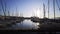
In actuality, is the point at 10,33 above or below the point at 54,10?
below

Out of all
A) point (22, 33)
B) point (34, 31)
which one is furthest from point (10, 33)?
point (34, 31)

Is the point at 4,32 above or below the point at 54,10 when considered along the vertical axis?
below

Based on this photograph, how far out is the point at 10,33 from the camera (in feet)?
55.1

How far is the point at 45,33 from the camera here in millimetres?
16406

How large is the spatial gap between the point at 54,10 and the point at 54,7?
632 millimetres

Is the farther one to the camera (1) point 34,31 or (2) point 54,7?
(2) point 54,7

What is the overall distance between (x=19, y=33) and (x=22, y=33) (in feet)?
1.43

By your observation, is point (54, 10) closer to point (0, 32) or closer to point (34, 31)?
point (34, 31)

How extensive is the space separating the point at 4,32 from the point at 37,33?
15.8 feet

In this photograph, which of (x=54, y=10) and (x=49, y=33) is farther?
(x=54, y=10)

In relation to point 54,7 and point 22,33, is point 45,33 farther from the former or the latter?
point 54,7

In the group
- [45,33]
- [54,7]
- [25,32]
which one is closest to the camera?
[45,33]

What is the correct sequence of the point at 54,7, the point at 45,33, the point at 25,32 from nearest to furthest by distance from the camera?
the point at 45,33
the point at 25,32
the point at 54,7

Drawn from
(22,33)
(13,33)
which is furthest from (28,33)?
(13,33)
